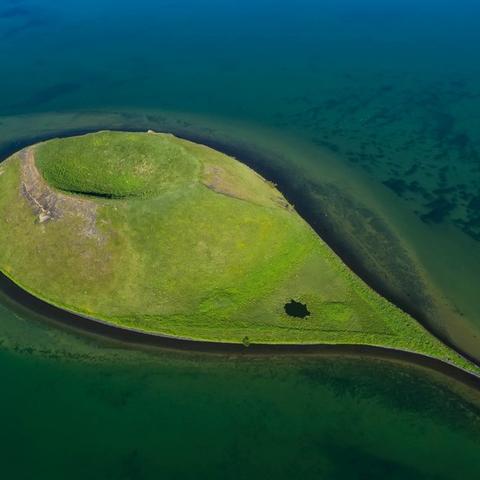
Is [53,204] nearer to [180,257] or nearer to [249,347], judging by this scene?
[180,257]

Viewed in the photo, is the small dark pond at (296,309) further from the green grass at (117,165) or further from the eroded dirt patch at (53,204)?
the eroded dirt patch at (53,204)

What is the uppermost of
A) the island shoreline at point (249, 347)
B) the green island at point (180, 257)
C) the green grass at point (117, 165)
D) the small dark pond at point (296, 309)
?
the green grass at point (117, 165)

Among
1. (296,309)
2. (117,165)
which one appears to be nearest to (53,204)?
(117,165)

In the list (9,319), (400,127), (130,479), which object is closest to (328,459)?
(130,479)

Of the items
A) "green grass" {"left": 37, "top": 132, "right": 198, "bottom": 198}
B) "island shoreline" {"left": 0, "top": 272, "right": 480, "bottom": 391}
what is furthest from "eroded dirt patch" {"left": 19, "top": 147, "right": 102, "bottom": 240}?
"island shoreline" {"left": 0, "top": 272, "right": 480, "bottom": 391}

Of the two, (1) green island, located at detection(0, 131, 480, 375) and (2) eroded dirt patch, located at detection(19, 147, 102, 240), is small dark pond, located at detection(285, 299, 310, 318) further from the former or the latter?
(2) eroded dirt patch, located at detection(19, 147, 102, 240)

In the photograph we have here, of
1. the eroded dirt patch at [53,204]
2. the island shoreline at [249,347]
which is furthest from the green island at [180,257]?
the island shoreline at [249,347]

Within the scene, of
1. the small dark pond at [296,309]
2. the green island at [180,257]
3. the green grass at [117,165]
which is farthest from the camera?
the green grass at [117,165]

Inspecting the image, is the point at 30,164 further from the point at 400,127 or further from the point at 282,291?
the point at 400,127
